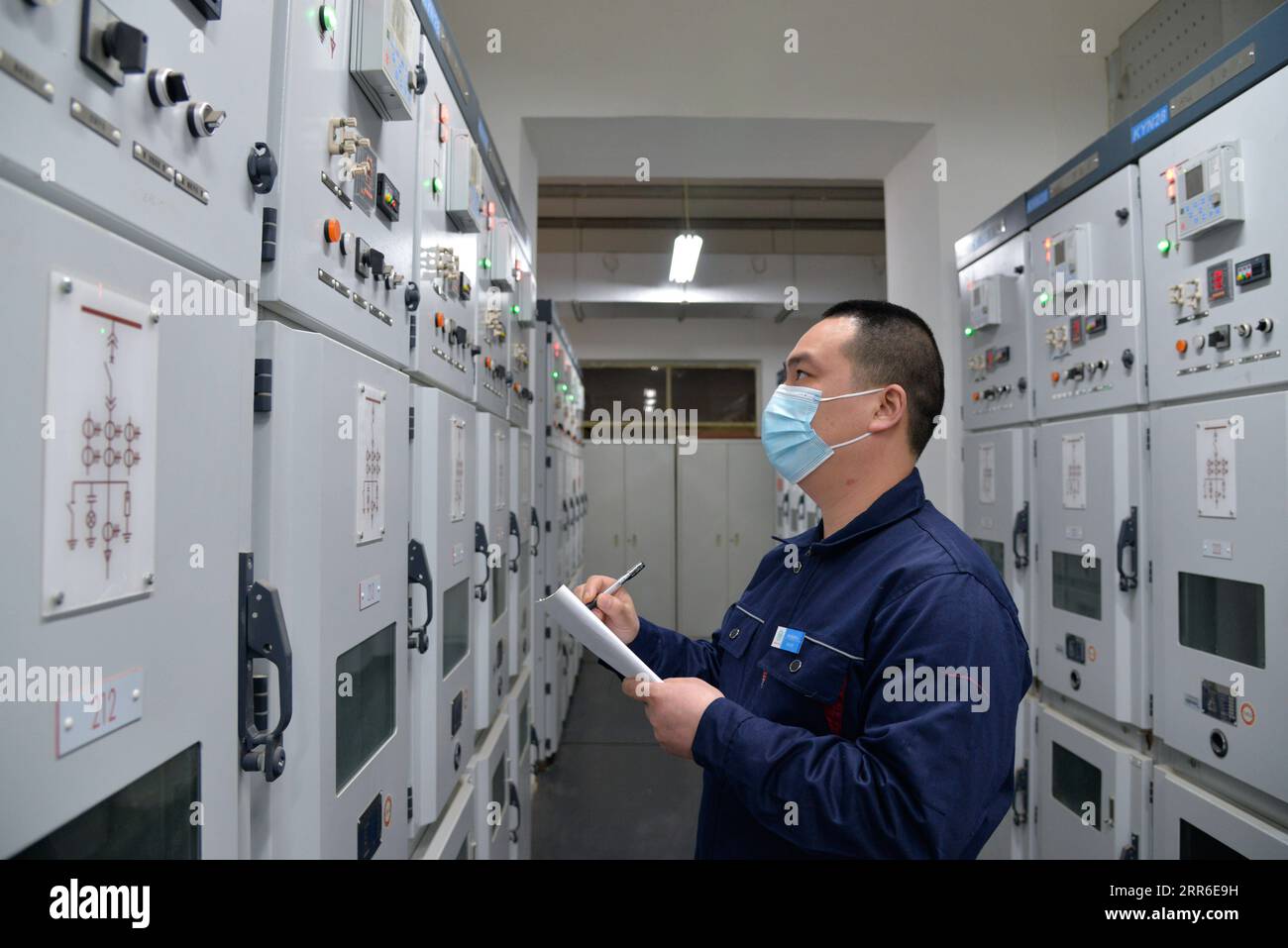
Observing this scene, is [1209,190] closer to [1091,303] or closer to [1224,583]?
[1091,303]

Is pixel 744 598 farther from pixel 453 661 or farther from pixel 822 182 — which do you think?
pixel 822 182

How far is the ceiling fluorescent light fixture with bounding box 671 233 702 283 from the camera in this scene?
5.82 metres

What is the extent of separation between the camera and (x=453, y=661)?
82.9 inches

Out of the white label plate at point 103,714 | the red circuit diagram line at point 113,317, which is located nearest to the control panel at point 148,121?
the red circuit diagram line at point 113,317

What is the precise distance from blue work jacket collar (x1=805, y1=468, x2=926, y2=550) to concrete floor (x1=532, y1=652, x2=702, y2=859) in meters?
2.55

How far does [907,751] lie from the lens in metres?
1.03

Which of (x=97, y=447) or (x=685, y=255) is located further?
(x=685, y=255)

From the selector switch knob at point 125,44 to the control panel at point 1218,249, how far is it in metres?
2.51

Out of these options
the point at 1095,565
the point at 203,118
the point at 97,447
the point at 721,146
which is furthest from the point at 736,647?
the point at 721,146

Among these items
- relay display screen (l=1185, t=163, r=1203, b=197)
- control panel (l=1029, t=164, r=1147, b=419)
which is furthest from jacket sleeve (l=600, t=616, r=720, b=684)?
relay display screen (l=1185, t=163, r=1203, b=197)

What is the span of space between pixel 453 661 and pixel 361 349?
1016 mm

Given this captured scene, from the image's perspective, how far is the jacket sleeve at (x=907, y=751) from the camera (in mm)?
1035

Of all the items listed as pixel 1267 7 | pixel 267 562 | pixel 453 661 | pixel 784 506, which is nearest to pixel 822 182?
pixel 784 506

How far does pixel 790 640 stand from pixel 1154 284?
2103mm
